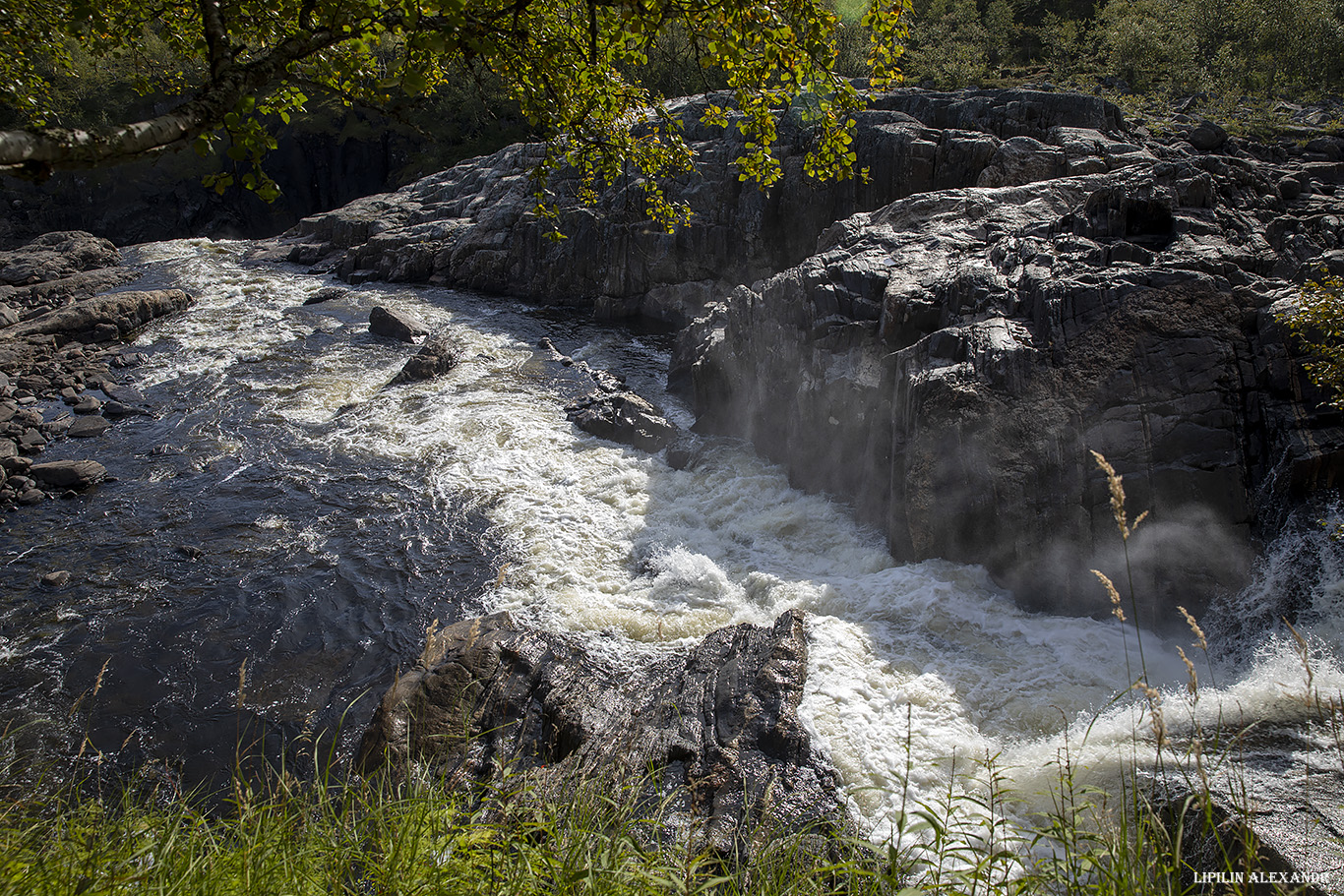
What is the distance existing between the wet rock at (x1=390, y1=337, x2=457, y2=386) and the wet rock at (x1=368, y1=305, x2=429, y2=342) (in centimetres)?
297

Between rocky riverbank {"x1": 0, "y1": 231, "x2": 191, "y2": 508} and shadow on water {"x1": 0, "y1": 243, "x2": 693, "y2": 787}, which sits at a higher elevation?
rocky riverbank {"x1": 0, "y1": 231, "x2": 191, "y2": 508}

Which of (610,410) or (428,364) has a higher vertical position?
(428,364)

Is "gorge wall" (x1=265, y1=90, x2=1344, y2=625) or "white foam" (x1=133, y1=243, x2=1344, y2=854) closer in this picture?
"white foam" (x1=133, y1=243, x2=1344, y2=854)

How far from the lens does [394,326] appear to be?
2338 cm

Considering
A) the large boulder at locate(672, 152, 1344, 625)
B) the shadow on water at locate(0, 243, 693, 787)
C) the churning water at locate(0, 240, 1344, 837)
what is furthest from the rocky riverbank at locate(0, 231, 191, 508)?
the large boulder at locate(672, 152, 1344, 625)

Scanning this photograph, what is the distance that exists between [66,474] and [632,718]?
14.0 meters

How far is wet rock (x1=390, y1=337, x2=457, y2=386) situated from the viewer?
19719 millimetres

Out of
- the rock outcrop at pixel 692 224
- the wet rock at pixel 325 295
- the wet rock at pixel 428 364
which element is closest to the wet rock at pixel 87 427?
the wet rock at pixel 428 364

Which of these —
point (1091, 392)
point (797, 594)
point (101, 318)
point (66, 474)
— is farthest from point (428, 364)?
point (1091, 392)

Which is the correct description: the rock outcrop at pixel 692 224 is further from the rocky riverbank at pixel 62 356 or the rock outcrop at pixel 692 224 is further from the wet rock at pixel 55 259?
the rocky riverbank at pixel 62 356

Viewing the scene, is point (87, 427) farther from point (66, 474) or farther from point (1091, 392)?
point (1091, 392)

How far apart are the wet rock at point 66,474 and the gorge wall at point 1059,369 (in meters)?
12.9

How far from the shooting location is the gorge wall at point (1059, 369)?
9234mm

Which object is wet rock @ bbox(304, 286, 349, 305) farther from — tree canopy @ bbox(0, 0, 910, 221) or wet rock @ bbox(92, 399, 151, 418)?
tree canopy @ bbox(0, 0, 910, 221)
